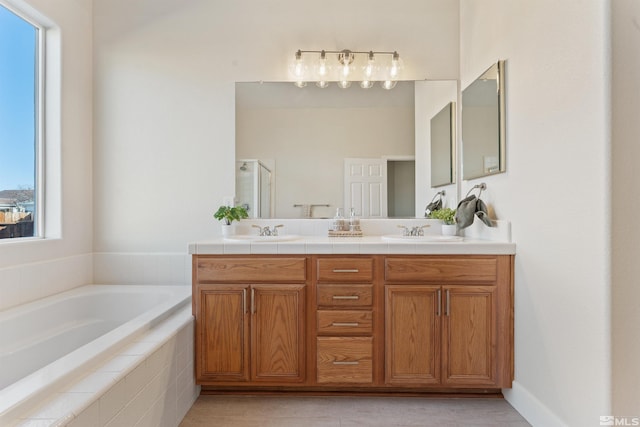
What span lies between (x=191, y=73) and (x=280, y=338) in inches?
76.8


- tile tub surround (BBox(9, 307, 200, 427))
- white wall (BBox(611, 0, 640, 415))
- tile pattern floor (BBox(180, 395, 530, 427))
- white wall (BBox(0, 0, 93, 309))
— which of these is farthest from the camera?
white wall (BBox(0, 0, 93, 309))

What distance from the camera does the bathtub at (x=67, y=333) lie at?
1.10 metres

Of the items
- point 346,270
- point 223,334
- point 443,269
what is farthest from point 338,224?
point 223,334

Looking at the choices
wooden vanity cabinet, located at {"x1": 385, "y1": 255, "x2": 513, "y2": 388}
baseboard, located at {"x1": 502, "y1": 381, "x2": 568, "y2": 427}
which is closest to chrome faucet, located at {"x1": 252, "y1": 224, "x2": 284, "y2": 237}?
wooden vanity cabinet, located at {"x1": 385, "y1": 255, "x2": 513, "y2": 388}

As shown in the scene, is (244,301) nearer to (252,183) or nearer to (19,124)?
(252,183)

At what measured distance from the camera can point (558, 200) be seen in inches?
60.2

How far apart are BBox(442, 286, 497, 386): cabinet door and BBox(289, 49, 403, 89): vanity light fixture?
155 centimetres

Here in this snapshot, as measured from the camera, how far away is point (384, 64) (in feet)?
8.52

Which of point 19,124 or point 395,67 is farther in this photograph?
point 395,67

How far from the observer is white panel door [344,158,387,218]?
8.35 feet

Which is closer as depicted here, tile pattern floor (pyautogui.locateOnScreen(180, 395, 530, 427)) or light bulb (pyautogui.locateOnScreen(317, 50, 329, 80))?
tile pattern floor (pyautogui.locateOnScreen(180, 395, 530, 427))

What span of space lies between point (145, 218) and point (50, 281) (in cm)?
68

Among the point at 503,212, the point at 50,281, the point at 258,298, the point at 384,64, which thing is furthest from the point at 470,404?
the point at 50,281

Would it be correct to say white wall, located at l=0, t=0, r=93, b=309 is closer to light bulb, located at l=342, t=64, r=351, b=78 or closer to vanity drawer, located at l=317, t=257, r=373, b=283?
vanity drawer, located at l=317, t=257, r=373, b=283
